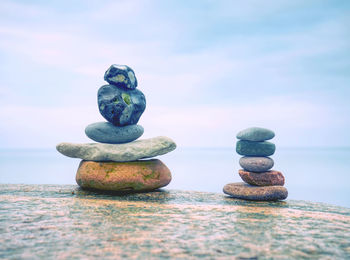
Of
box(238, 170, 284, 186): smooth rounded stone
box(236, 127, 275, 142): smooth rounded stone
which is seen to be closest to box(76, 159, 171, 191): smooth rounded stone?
box(238, 170, 284, 186): smooth rounded stone

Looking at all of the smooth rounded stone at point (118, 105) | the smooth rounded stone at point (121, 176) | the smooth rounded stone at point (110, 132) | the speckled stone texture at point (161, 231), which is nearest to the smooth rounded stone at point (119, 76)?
the smooth rounded stone at point (118, 105)

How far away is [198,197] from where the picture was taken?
24.8 ft


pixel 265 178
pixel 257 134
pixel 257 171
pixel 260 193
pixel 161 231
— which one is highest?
pixel 257 134

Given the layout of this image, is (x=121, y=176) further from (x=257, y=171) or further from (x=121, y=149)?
(x=257, y=171)

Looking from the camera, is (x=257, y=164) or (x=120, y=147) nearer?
(x=257, y=164)

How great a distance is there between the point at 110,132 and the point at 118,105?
807 millimetres

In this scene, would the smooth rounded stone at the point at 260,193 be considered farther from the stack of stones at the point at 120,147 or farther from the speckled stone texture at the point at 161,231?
Result: the stack of stones at the point at 120,147

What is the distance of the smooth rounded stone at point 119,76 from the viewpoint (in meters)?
8.12

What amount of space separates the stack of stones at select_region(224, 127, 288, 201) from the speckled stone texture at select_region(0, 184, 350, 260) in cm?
132

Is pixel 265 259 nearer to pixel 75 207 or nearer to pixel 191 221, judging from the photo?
pixel 191 221

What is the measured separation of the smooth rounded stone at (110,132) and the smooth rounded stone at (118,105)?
0.48 ft

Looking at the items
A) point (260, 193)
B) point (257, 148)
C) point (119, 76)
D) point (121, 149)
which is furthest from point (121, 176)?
point (257, 148)

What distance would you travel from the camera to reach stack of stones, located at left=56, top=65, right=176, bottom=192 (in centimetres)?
770

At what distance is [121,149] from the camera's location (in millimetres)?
7930
